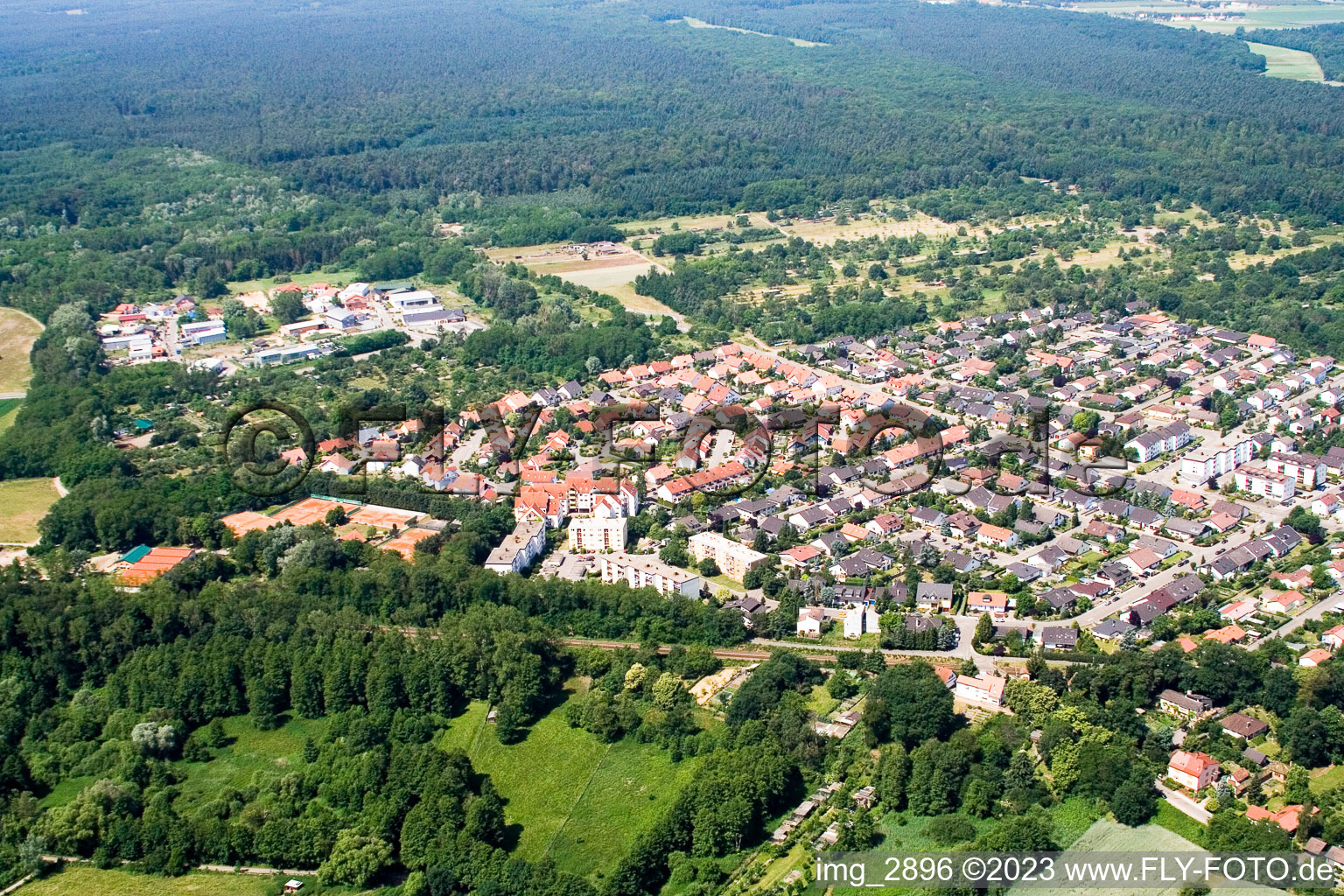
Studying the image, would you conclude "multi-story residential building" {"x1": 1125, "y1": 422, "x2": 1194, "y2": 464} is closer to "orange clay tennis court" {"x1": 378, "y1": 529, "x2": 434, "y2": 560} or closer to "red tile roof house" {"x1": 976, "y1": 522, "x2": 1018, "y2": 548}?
"red tile roof house" {"x1": 976, "y1": 522, "x2": 1018, "y2": 548}

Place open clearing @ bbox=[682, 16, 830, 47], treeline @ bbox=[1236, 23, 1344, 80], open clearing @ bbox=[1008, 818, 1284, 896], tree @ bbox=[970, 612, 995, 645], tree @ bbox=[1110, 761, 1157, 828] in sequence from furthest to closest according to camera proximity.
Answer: open clearing @ bbox=[682, 16, 830, 47]
treeline @ bbox=[1236, 23, 1344, 80]
tree @ bbox=[970, 612, 995, 645]
tree @ bbox=[1110, 761, 1157, 828]
open clearing @ bbox=[1008, 818, 1284, 896]

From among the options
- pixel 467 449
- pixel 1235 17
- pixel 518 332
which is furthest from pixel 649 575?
pixel 1235 17

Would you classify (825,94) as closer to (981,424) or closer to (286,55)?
(286,55)

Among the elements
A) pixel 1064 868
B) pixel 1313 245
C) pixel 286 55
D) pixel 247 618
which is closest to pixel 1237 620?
pixel 1064 868

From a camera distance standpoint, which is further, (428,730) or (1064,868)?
(428,730)

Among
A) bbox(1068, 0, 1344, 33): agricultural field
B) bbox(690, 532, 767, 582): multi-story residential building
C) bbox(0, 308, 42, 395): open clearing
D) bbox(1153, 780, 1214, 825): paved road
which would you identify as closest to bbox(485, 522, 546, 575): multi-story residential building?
bbox(690, 532, 767, 582): multi-story residential building

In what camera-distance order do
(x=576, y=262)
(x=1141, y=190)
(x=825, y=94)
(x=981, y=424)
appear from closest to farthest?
1. (x=981, y=424)
2. (x=576, y=262)
3. (x=1141, y=190)
4. (x=825, y=94)
